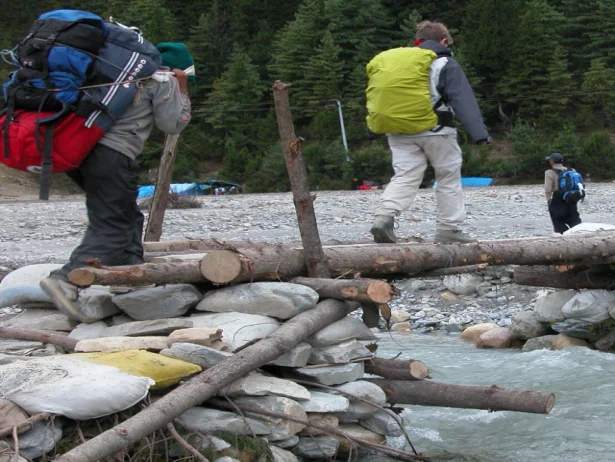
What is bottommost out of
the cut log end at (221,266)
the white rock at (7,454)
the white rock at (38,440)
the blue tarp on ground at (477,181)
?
the blue tarp on ground at (477,181)

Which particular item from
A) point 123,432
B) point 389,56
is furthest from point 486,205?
point 123,432

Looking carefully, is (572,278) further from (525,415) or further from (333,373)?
(333,373)

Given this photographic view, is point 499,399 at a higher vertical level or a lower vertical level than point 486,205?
higher

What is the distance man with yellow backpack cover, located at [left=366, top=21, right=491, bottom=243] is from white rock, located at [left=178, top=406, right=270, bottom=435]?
2763 mm

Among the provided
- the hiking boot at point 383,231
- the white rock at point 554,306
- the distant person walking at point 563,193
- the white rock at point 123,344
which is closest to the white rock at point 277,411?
the white rock at point 123,344

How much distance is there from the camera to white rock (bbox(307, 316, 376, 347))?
5.41m

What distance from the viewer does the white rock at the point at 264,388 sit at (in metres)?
4.82

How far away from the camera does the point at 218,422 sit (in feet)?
15.1

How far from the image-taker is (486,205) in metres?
23.4

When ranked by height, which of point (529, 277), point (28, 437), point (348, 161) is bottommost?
point (348, 161)

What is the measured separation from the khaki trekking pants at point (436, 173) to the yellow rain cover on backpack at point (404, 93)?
6.4 inches

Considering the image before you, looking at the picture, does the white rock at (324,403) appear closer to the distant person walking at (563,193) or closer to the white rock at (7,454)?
the white rock at (7,454)

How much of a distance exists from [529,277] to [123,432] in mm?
6021

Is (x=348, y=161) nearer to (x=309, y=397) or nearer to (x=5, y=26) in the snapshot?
(x=5, y=26)
